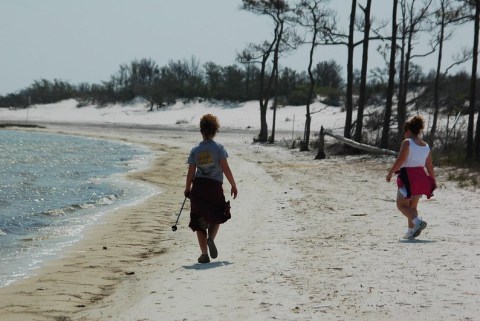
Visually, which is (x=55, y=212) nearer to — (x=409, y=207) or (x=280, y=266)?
(x=280, y=266)

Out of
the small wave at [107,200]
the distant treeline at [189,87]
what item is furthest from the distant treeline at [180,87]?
the small wave at [107,200]

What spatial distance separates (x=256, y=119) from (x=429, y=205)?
48.1 meters

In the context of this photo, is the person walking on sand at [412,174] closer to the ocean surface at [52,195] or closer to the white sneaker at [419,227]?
the white sneaker at [419,227]

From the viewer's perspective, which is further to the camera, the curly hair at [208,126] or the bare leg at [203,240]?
the bare leg at [203,240]

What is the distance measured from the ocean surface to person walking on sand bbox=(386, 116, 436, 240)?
4813 mm

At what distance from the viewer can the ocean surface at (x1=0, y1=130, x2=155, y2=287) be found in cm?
988

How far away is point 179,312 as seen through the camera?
570cm

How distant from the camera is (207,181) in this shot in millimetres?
7723

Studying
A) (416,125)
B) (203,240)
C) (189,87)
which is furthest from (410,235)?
(189,87)

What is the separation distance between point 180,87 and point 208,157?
221 feet

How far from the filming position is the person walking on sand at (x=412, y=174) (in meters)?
8.52

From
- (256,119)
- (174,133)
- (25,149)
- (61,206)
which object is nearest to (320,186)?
(61,206)

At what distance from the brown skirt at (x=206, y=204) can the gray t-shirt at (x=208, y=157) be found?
0.11 m

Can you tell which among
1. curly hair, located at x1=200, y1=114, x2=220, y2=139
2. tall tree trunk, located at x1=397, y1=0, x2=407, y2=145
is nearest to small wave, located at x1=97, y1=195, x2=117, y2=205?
curly hair, located at x1=200, y1=114, x2=220, y2=139
